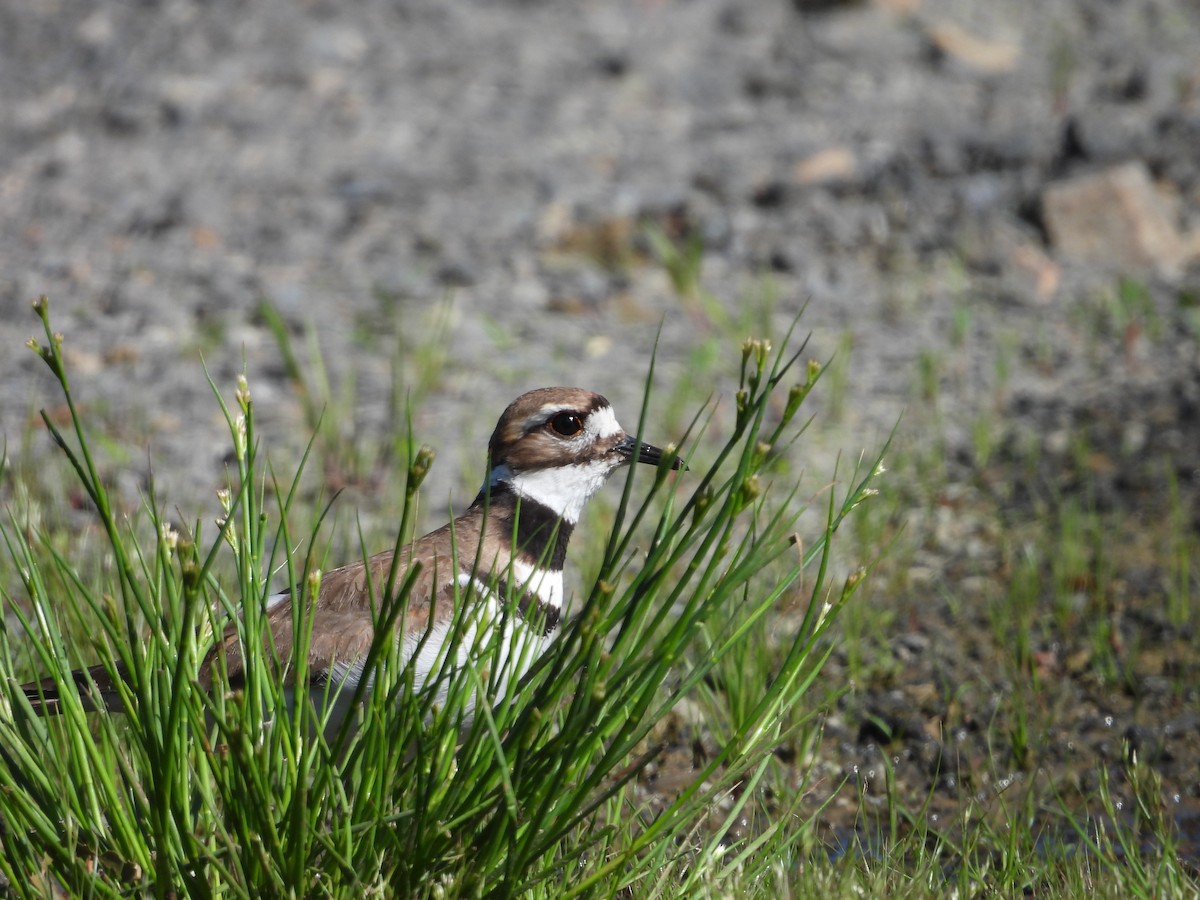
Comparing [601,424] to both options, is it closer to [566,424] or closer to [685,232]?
[566,424]

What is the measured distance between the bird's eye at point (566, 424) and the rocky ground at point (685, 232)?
1.30 metres

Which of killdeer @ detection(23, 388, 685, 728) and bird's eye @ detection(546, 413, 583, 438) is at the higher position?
bird's eye @ detection(546, 413, 583, 438)

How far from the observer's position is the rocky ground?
222 inches

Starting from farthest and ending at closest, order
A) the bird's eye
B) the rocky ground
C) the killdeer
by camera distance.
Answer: the rocky ground → the bird's eye → the killdeer

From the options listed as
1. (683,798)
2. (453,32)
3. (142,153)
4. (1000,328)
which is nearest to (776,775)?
(683,798)

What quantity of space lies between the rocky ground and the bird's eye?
130 cm

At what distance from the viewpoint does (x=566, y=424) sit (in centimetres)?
393

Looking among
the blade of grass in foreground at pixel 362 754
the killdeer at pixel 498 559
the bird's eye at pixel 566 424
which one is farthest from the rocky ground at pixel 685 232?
the blade of grass in foreground at pixel 362 754

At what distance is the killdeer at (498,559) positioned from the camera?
136 inches

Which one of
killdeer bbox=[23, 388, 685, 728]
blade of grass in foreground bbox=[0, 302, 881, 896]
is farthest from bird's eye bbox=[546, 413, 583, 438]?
blade of grass in foreground bbox=[0, 302, 881, 896]

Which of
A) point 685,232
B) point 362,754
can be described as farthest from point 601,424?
point 685,232

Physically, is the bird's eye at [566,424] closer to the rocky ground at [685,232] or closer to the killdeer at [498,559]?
the killdeer at [498,559]

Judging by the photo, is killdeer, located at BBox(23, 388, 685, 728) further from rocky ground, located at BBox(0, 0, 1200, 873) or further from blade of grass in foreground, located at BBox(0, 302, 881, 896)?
rocky ground, located at BBox(0, 0, 1200, 873)

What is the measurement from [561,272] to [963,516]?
270 cm
